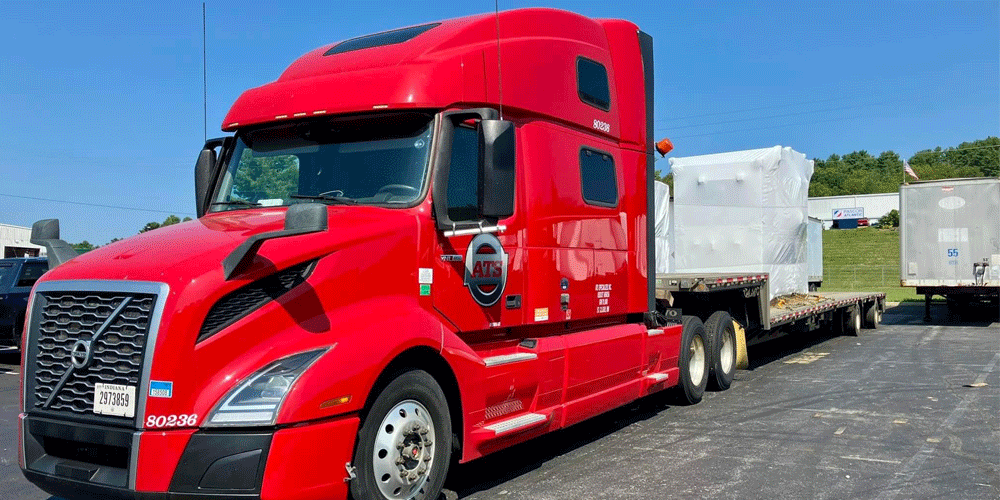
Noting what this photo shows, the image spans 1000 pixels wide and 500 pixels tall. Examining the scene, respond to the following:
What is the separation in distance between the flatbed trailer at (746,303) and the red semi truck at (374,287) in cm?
131

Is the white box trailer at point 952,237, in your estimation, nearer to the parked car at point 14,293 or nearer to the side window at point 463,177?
the side window at point 463,177

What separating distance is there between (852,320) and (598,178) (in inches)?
503

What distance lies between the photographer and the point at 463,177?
18.6ft

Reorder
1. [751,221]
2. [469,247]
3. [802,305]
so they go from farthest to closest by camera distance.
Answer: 1. [751,221]
2. [802,305]
3. [469,247]

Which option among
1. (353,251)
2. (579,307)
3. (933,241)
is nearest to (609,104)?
(579,307)

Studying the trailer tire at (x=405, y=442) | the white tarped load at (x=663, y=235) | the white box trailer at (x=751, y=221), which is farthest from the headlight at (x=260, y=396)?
the white tarped load at (x=663, y=235)

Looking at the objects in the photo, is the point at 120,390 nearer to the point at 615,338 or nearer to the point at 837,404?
the point at 615,338

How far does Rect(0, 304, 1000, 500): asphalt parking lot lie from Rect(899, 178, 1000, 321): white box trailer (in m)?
→ 9.04

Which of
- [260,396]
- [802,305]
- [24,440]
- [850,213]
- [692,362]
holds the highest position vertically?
[850,213]

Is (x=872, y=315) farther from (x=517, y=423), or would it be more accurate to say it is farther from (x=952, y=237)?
(x=517, y=423)

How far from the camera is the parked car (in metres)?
14.5

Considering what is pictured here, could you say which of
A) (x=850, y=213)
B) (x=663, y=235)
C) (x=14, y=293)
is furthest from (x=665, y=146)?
(x=850, y=213)

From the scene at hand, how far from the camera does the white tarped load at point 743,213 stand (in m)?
16.0

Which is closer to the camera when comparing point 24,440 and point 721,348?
point 24,440
